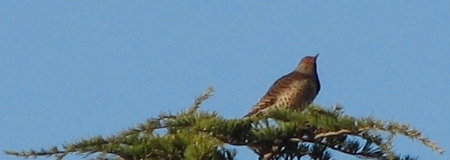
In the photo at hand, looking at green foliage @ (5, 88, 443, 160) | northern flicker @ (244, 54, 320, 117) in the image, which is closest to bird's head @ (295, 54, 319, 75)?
northern flicker @ (244, 54, 320, 117)

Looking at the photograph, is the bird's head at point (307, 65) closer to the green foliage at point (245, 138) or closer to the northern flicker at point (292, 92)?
the northern flicker at point (292, 92)

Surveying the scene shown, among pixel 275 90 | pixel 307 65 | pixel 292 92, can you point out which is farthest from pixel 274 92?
pixel 307 65

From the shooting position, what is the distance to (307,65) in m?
11.3

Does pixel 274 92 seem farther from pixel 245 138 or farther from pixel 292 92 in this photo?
pixel 245 138

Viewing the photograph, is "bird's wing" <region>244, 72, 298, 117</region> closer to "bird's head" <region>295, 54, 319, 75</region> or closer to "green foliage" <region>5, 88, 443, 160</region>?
"bird's head" <region>295, 54, 319, 75</region>

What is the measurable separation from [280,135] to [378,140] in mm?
547

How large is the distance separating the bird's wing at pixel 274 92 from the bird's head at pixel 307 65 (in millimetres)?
282

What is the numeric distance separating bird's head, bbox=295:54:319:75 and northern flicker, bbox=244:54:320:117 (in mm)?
135

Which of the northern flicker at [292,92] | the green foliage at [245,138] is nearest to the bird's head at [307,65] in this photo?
the northern flicker at [292,92]

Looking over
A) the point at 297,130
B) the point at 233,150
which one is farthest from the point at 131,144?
the point at 297,130

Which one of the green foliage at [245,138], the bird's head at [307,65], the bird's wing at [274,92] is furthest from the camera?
the bird's head at [307,65]

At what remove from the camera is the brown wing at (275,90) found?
9.69 meters

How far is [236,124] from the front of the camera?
5492 mm

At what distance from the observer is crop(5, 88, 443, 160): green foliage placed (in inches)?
204
